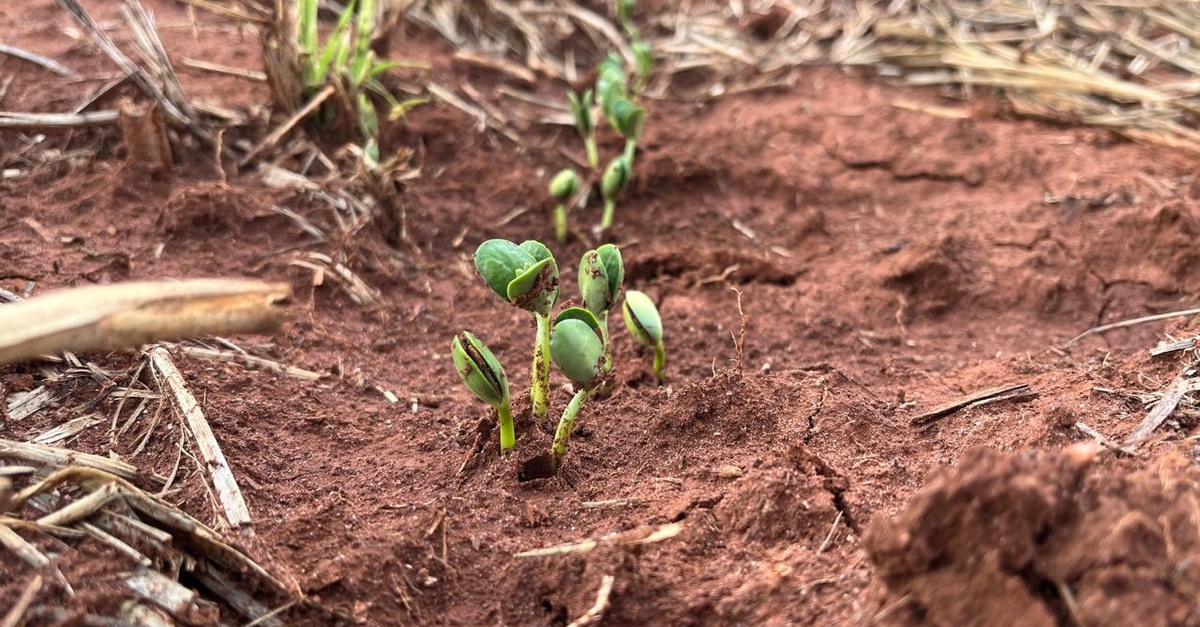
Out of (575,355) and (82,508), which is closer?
(82,508)

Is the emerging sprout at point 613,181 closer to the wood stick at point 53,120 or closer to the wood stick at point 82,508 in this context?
the wood stick at point 53,120

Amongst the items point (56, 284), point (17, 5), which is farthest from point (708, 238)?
point (17, 5)

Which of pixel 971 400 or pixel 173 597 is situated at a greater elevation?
pixel 173 597

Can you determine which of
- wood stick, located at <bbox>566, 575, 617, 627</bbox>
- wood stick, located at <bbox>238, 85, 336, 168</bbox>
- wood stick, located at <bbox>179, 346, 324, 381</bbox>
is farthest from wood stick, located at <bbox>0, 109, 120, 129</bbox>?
wood stick, located at <bbox>566, 575, 617, 627</bbox>

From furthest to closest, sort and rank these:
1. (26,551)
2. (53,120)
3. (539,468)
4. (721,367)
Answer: (53,120) < (721,367) < (539,468) < (26,551)

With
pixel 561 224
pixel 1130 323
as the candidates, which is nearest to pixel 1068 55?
pixel 1130 323

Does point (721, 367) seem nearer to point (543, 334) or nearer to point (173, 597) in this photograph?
point (543, 334)

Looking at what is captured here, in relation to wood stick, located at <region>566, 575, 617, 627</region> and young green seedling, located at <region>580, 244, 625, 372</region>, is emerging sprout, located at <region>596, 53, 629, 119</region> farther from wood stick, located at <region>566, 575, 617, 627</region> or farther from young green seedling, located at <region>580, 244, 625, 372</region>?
wood stick, located at <region>566, 575, 617, 627</region>
